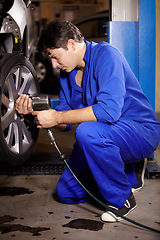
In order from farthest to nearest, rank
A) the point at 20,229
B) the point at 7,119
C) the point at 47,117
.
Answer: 1. the point at 7,119
2. the point at 47,117
3. the point at 20,229

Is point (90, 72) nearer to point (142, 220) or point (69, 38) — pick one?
point (69, 38)

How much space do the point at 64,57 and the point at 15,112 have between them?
1.40ft

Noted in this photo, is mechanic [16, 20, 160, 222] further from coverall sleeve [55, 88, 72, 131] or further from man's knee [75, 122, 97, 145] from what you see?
coverall sleeve [55, 88, 72, 131]

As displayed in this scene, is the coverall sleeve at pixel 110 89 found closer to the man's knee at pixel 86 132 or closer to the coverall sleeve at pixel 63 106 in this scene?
the man's knee at pixel 86 132

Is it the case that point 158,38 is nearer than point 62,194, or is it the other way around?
point 62,194

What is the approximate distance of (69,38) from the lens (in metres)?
1.80

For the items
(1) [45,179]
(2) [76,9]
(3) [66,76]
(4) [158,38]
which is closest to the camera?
(3) [66,76]

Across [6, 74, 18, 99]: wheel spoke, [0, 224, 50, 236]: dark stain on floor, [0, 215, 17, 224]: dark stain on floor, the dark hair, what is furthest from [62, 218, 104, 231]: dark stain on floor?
the dark hair

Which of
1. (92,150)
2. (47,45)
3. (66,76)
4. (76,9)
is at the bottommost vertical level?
(92,150)

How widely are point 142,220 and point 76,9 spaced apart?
10918 millimetres

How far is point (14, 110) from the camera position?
6.35 ft

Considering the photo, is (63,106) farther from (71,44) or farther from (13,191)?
(13,191)

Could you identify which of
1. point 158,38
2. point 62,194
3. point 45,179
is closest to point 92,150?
point 62,194

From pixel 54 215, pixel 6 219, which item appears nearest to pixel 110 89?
pixel 54 215
